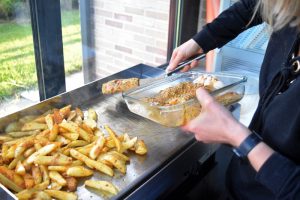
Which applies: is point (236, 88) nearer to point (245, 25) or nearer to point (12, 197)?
point (245, 25)

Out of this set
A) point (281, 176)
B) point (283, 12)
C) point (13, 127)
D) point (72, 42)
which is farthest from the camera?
Result: point (72, 42)

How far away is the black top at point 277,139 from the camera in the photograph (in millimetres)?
634

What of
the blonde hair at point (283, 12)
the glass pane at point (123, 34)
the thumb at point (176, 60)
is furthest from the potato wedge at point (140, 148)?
the glass pane at point (123, 34)

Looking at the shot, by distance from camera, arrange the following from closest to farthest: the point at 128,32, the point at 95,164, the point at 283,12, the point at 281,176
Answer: the point at 281,176 → the point at 283,12 → the point at 95,164 → the point at 128,32

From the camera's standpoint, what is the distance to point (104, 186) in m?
0.77

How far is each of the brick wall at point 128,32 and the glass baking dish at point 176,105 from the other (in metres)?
0.79

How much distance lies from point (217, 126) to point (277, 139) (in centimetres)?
16

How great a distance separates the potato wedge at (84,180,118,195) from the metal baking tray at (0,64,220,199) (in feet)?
0.04

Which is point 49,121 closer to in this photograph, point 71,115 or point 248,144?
point 71,115

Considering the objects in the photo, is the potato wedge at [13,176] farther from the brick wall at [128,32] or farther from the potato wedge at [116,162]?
the brick wall at [128,32]

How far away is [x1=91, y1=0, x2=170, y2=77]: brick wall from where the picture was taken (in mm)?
1855

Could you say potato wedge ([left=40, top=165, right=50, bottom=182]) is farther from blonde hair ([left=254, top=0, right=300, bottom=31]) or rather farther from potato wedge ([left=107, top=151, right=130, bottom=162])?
blonde hair ([left=254, top=0, right=300, bottom=31])

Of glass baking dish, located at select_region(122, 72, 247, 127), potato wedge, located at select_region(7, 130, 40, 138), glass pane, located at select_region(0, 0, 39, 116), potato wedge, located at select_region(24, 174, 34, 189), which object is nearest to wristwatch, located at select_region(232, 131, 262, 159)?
glass baking dish, located at select_region(122, 72, 247, 127)

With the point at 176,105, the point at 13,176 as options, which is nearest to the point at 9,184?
the point at 13,176
